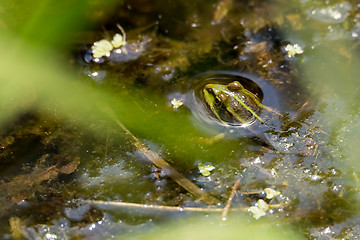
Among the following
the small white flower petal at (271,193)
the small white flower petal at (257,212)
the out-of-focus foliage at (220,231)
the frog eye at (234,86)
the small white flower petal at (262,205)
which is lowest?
the out-of-focus foliage at (220,231)

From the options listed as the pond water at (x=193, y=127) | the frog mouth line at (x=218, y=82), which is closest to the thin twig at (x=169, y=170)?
the pond water at (x=193, y=127)

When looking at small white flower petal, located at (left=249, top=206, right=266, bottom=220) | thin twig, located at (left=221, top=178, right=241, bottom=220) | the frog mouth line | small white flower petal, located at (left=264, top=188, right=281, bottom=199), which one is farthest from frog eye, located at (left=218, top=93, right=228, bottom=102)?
small white flower petal, located at (left=249, top=206, right=266, bottom=220)

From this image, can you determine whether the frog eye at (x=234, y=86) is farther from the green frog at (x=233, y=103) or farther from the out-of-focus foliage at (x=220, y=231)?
the out-of-focus foliage at (x=220, y=231)

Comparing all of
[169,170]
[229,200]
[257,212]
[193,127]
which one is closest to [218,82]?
[193,127]

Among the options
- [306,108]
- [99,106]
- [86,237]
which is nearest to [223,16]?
[306,108]

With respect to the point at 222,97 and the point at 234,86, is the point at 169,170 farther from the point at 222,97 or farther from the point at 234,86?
the point at 234,86

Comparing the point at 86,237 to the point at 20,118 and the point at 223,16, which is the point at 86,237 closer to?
the point at 20,118
